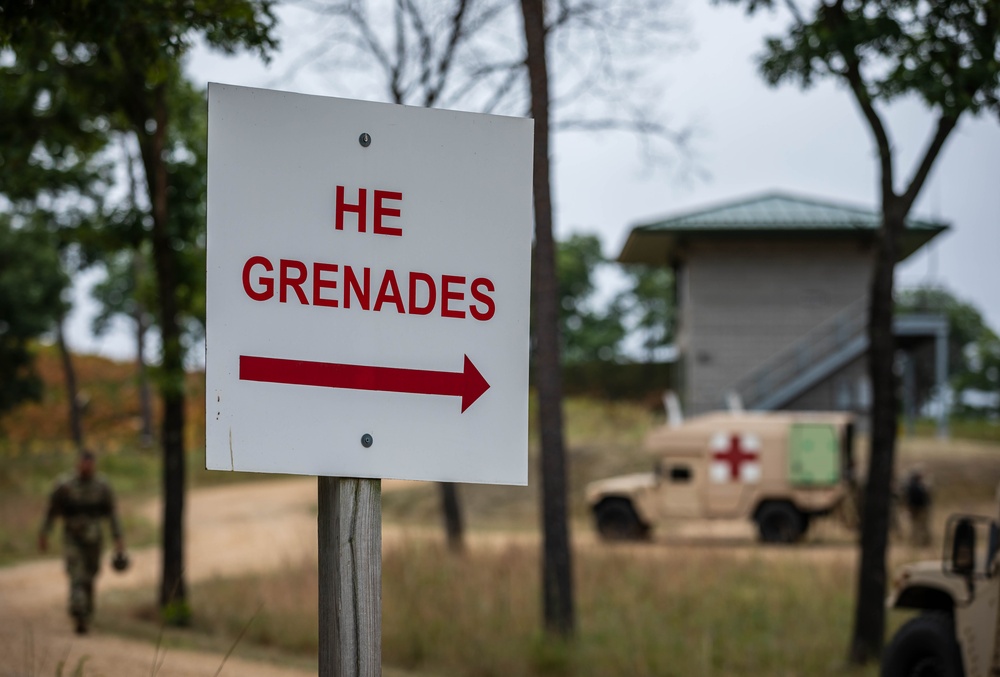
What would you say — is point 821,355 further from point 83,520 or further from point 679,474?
point 83,520

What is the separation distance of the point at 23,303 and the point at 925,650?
3223 cm

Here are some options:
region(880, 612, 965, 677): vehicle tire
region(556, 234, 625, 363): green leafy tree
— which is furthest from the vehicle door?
region(556, 234, 625, 363): green leafy tree

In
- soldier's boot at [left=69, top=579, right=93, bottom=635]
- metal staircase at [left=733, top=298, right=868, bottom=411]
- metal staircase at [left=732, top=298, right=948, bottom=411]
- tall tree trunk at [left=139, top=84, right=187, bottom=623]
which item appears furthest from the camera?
metal staircase at [left=733, top=298, right=868, bottom=411]

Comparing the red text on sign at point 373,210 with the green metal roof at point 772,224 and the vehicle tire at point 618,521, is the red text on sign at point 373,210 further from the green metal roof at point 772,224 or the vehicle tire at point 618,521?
the green metal roof at point 772,224

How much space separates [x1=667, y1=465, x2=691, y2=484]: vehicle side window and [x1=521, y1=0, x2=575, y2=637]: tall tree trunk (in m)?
11.8

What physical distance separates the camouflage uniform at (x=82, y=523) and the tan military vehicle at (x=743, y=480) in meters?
12.4

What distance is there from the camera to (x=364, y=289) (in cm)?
338

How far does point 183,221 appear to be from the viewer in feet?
50.7

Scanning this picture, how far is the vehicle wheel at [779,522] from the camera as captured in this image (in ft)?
79.3

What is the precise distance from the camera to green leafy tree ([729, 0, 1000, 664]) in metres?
10.4

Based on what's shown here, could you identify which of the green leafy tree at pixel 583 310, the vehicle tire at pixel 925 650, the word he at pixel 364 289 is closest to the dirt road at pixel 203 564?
the word he at pixel 364 289

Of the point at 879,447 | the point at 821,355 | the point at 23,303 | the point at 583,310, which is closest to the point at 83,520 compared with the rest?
the point at 879,447

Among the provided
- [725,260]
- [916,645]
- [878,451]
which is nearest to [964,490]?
[725,260]

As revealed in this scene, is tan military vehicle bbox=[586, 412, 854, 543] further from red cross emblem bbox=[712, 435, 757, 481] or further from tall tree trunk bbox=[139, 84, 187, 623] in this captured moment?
tall tree trunk bbox=[139, 84, 187, 623]
